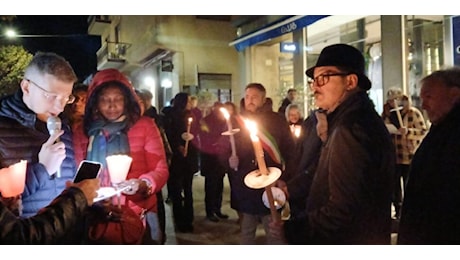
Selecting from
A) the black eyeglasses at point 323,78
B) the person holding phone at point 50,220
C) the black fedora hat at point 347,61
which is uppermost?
the black fedora hat at point 347,61

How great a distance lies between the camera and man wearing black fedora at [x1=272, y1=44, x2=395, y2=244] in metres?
1.82

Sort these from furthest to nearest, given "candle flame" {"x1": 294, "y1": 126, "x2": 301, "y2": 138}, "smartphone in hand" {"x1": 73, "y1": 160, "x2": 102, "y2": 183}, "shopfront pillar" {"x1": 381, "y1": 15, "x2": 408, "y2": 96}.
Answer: "shopfront pillar" {"x1": 381, "y1": 15, "x2": 408, "y2": 96}, "candle flame" {"x1": 294, "y1": 126, "x2": 301, "y2": 138}, "smartphone in hand" {"x1": 73, "y1": 160, "x2": 102, "y2": 183}

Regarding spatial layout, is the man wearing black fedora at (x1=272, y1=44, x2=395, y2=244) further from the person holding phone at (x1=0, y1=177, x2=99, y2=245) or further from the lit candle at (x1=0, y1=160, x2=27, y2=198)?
the lit candle at (x1=0, y1=160, x2=27, y2=198)

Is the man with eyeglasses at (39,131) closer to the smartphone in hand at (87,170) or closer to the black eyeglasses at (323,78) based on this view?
Answer: the smartphone in hand at (87,170)

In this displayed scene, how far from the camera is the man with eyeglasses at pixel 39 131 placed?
6.49 ft

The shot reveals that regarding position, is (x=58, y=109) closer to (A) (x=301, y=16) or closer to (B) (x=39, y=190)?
(B) (x=39, y=190)

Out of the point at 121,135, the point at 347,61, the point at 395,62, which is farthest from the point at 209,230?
the point at 395,62

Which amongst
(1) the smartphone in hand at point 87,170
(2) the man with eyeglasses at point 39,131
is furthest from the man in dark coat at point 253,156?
(2) the man with eyeglasses at point 39,131

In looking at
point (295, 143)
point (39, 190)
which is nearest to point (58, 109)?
point (39, 190)

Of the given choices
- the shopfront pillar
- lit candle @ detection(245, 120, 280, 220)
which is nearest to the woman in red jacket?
lit candle @ detection(245, 120, 280, 220)

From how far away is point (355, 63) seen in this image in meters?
1.95

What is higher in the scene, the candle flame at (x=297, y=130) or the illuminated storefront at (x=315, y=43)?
the illuminated storefront at (x=315, y=43)
